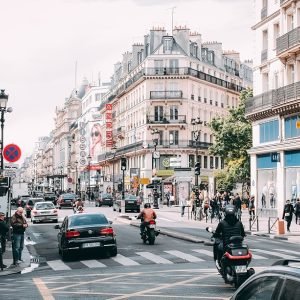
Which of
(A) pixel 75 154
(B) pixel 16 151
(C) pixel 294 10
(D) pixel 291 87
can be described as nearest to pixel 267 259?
(B) pixel 16 151

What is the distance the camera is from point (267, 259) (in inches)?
818

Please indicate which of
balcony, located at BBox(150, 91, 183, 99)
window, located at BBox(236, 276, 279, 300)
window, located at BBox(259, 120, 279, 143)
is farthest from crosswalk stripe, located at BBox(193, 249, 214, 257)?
balcony, located at BBox(150, 91, 183, 99)

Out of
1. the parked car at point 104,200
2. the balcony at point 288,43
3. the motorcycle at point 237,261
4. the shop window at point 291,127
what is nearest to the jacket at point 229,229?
the motorcycle at point 237,261

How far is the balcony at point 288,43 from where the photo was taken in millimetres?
43188

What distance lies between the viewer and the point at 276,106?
1807 inches

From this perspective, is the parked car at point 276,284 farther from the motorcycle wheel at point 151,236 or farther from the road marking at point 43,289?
the motorcycle wheel at point 151,236

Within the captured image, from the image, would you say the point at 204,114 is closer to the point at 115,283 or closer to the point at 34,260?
the point at 34,260

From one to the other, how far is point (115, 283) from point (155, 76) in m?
79.2

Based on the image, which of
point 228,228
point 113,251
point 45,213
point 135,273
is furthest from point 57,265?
point 45,213

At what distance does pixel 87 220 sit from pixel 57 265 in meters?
2.18

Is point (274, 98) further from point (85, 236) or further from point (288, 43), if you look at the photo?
point (85, 236)

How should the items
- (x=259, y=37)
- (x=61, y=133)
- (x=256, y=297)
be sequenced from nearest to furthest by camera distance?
(x=256, y=297), (x=259, y=37), (x=61, y=133)

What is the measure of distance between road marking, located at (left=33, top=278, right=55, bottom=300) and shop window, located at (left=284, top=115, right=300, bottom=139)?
2942cm

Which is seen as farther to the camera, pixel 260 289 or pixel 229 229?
pixel 229 229
